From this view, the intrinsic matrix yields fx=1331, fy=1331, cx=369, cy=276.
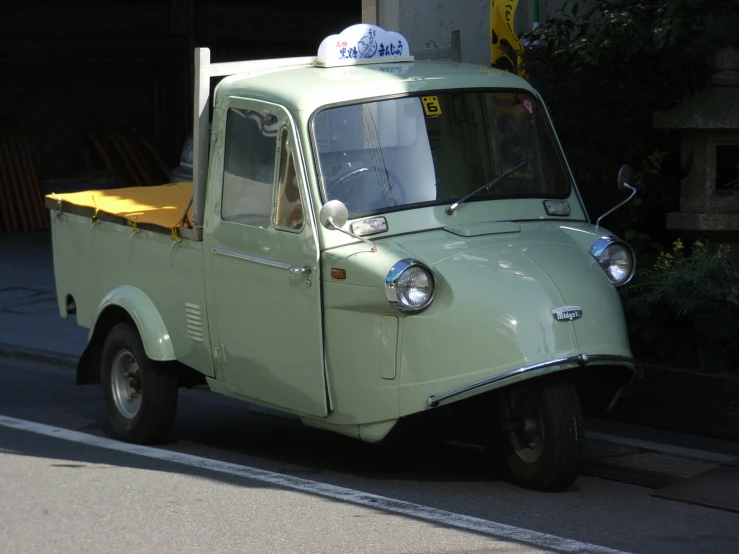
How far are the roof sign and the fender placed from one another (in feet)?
5.59

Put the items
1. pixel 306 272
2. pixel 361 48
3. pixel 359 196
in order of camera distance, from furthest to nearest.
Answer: pixel 361 48 < pixel 359 196 < pixel 306 272

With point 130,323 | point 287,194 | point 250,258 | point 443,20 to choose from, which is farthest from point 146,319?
point 443,20

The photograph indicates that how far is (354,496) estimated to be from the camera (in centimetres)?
648

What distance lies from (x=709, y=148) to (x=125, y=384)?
156 inches

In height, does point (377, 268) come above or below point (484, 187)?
below

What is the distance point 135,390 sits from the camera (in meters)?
7.90

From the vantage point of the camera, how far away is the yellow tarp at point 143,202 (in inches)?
307

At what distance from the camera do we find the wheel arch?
24.7 feet

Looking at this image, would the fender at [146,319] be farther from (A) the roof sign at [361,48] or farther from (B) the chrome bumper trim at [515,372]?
(B) the chrome bumper trim at [515,372]

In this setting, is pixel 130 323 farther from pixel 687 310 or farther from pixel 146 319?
pixel 687 310

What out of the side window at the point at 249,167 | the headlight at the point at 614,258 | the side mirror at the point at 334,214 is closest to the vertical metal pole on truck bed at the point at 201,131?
the side window at the point at 249,167

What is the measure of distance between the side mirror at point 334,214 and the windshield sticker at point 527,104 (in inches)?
59.7

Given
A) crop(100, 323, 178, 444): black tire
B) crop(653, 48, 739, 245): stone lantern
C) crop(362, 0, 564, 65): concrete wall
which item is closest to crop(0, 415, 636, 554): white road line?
crop(100, 323, 178, 444): black tire

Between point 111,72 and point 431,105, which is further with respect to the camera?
point 111,72
